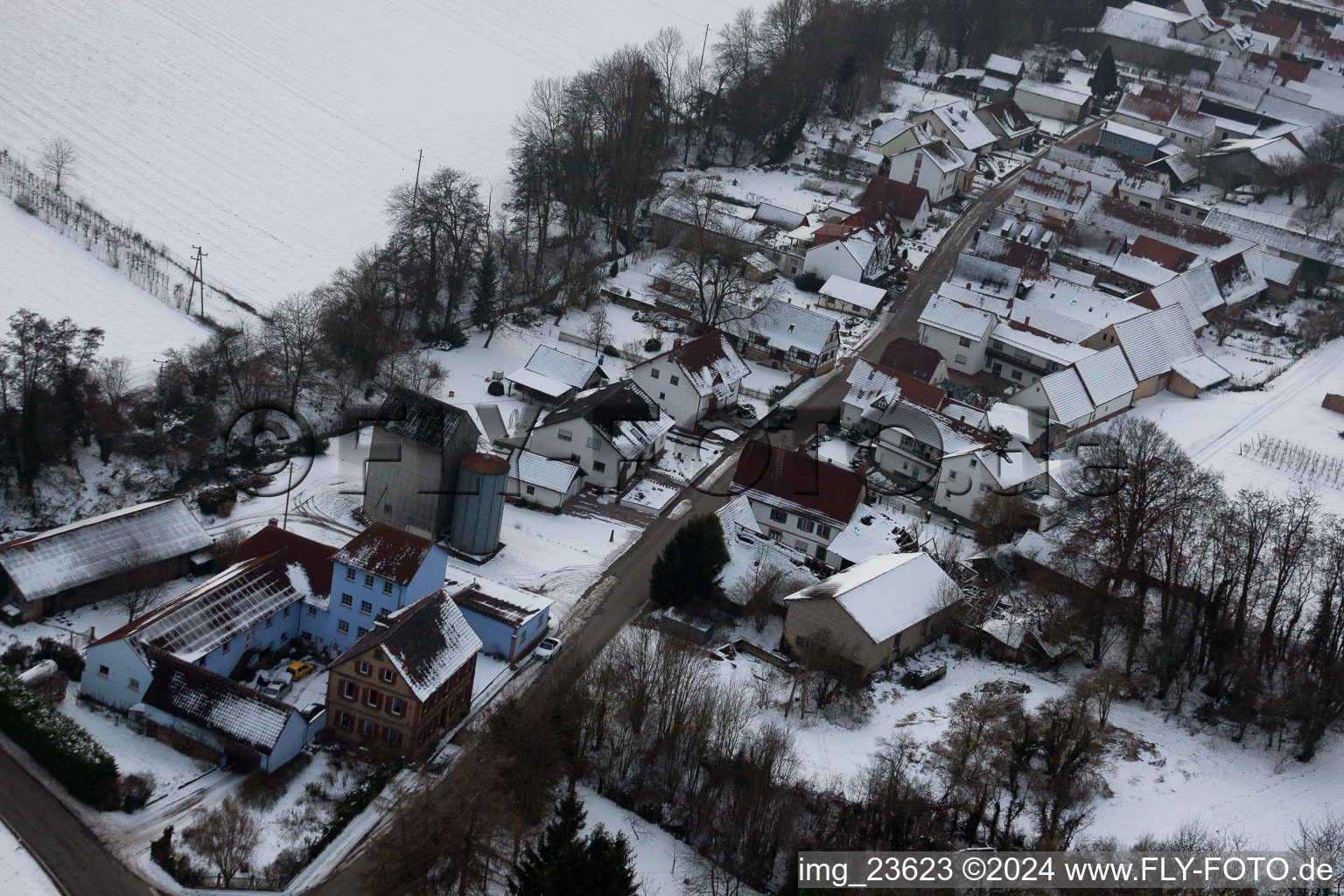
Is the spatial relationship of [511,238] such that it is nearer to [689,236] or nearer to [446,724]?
[689,236]

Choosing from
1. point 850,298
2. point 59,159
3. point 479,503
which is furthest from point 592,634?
point 59,159

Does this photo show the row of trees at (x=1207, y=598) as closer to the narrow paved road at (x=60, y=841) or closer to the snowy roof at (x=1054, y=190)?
the narrow paved road at (x=60, y=841)

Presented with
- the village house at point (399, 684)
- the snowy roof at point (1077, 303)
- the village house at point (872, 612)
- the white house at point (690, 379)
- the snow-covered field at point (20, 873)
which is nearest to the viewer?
the snow-covered field at point (20, 873)

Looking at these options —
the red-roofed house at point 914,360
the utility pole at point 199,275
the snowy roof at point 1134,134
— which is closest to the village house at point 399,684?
the utility pole at point 199,275

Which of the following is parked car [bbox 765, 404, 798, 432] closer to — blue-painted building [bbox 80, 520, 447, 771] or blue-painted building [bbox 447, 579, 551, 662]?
blue-painted building [bbox 447, 579, 551, 662]

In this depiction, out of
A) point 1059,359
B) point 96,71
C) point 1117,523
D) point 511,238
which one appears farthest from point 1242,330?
point 96,71
